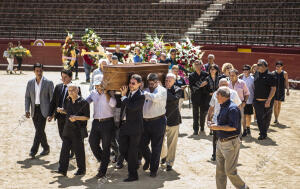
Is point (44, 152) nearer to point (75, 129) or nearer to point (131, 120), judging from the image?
point (75, 129)

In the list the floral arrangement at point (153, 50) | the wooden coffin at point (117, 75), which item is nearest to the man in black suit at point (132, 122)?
the wooden coffin at point (117, 75)

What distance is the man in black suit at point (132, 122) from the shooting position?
739 centimetres

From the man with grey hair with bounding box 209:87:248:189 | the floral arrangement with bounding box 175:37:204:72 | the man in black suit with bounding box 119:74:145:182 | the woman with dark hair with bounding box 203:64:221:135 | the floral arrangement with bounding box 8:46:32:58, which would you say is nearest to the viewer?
the man with grey hair with bounding box 209:87:248:189

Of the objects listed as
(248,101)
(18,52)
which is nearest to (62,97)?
(248,101)

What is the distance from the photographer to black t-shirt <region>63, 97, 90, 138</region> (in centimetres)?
795

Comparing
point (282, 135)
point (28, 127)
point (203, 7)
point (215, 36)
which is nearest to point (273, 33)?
point (215, 36)

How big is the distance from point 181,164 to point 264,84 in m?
3.34

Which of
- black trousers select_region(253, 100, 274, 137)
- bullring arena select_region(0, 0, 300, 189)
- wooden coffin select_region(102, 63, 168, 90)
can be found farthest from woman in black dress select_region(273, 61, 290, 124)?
wooden coffin select_region(102, 63, 168, 90)

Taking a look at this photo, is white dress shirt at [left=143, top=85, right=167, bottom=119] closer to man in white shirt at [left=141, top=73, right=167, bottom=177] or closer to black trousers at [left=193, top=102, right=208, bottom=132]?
man in white shirt at [left=141, top=73, right=167, bottom=177]

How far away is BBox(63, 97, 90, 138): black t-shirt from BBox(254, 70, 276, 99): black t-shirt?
4.67 m

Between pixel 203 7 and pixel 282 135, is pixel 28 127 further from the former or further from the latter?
pixel 203 7

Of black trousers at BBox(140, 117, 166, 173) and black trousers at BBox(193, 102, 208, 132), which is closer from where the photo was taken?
black trousers at BBox(140, 117, 166, 173)

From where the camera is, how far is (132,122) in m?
7.52

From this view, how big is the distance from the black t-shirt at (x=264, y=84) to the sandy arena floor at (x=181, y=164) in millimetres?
1050
